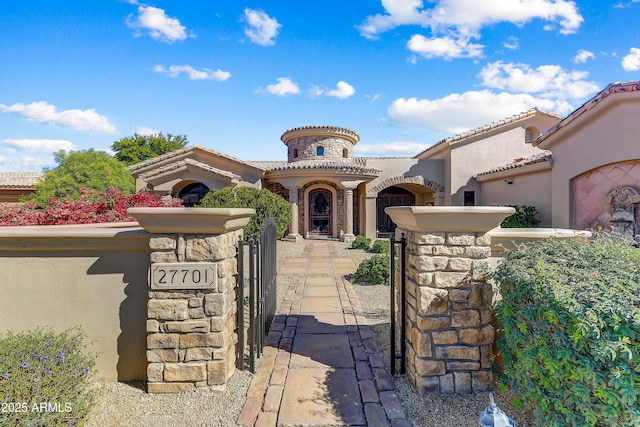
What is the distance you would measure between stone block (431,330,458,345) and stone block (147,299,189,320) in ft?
8.68

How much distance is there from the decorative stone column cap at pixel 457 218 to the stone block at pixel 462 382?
1513 mm

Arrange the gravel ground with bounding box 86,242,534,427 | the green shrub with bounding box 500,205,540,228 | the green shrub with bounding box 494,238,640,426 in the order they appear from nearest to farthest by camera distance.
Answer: the green shrub with bounding box 494,238,640,426
the gravel ground with bounding box 86,242,534,427
the green shrub with bounding box 500,205,540,228

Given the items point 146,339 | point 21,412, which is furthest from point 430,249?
point 21,412

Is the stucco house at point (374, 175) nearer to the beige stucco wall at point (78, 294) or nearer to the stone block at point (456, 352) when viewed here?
the stone block at point (456, 352)

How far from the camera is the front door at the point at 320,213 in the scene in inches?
675

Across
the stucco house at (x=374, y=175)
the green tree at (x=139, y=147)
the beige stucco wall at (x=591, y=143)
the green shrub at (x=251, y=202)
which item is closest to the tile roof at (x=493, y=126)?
the stucco house at (x=374, y=175)

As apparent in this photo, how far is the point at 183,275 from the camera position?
330 centimetres

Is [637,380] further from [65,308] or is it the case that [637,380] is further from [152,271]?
[65,308]

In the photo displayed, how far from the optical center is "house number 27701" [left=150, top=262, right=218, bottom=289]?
329cm

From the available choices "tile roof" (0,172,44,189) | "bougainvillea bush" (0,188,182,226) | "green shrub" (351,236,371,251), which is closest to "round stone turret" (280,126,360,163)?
"green shrub" (351,236,371,251)

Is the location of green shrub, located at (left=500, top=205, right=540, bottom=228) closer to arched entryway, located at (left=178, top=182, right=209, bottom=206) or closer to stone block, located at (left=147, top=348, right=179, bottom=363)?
stone block, located at (left=147, top=348, right=179, bottom=363)

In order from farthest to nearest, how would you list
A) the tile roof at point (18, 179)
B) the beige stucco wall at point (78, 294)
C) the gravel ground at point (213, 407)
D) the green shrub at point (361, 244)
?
the tile roof at point (18, 179)
the green shrub at point (361, 244)
the beige stucco wall at point (78, 294)
the gravel ground at point (213, 407)

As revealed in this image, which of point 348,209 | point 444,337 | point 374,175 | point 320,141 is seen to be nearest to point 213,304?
point 444,337

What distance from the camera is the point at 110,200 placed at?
8594 mm
